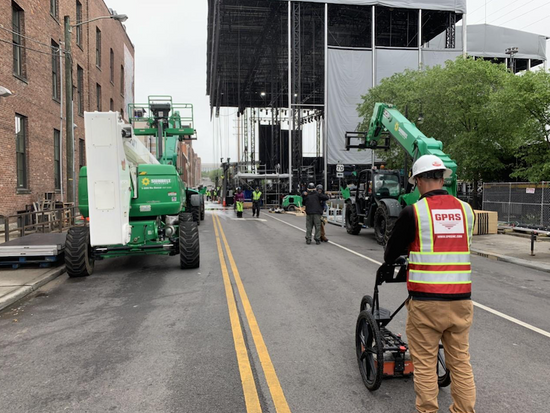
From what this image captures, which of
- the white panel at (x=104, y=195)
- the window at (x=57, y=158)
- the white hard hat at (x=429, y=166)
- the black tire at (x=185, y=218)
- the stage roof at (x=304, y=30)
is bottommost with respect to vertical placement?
the black tire at (x=185, y=218)

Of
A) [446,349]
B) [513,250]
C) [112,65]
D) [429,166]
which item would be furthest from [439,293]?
[112,65]

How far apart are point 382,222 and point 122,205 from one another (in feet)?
28.6

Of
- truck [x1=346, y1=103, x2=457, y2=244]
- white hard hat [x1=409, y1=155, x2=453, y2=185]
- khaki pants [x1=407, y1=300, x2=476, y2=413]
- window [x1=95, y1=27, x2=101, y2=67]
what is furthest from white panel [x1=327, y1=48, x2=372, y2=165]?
khaki pants [x1=407, y1=300, x2=476, y2=413]

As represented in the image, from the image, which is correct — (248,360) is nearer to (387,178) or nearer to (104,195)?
(104,195)

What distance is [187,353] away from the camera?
459 cm

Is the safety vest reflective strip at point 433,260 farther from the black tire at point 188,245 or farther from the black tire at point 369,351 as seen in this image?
the black tire at point 188,245

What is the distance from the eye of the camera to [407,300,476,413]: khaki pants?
287 cm

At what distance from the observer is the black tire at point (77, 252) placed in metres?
8.30

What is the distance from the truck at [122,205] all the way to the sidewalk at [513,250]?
27.1 ft

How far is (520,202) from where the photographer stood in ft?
56.5

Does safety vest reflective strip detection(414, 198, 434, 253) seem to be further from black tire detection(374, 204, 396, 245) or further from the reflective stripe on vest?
black tire detection(374, 204, 396, 245)

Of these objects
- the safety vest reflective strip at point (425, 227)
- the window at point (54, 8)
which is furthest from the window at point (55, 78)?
the safety vest reflective strip at point (425, 227)

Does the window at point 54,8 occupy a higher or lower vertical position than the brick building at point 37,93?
higher

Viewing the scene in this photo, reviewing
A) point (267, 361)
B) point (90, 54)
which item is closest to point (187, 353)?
point (267, 361)
